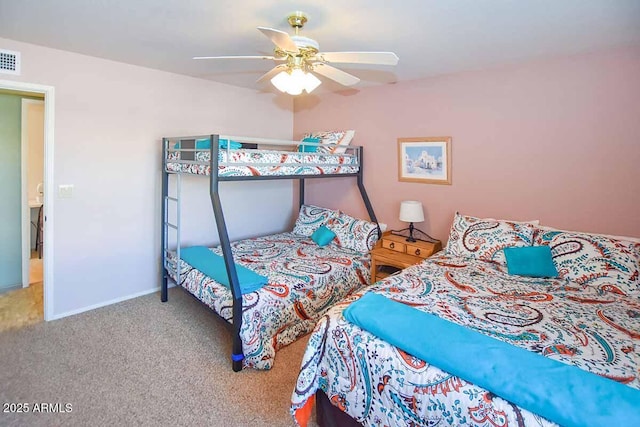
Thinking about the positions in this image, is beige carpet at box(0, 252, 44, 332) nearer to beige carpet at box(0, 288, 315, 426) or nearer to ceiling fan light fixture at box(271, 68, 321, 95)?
beige carpet at box(0, 288, 315, 426)

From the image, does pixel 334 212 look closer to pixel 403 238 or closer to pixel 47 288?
pixel 403 238

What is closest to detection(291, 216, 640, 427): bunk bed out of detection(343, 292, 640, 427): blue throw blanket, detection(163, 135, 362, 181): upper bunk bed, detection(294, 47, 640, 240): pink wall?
detection(343, 292, 640, 427): blue throw blanket

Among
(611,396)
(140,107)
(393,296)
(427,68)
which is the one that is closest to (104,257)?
(140,107)

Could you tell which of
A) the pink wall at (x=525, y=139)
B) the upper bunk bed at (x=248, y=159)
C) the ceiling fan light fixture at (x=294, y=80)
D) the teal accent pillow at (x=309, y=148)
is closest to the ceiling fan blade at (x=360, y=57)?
the ceiling fan light fixture at (x=294, y=80)

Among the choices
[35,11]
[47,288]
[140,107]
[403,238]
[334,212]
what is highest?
[35,11]

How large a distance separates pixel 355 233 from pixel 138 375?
2.31 m

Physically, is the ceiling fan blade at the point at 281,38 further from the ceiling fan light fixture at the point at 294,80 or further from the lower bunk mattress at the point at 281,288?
the lower bunk mattress at the point at 281,288

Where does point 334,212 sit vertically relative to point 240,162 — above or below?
below

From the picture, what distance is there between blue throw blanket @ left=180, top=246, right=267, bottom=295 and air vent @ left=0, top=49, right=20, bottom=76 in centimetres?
194

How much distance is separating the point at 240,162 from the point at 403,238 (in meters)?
1.86

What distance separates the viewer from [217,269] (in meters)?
2.84

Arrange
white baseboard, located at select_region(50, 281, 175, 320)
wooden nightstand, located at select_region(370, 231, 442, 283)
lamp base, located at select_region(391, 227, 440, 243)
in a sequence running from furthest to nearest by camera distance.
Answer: lamp base, located at select_region(391, 227, 440, 243)
wooden nightstand, located at select_region(370, 231, 442, 283)
white baseboard, located at select_region(50, 281, 175, 320)

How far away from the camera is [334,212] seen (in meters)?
4.07

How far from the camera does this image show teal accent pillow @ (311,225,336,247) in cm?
376
